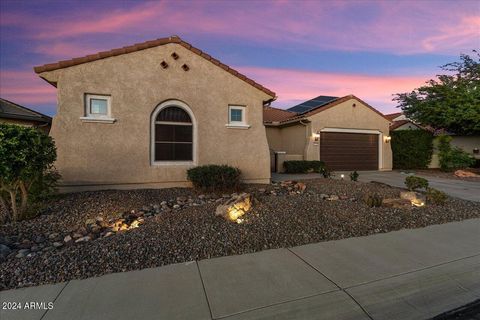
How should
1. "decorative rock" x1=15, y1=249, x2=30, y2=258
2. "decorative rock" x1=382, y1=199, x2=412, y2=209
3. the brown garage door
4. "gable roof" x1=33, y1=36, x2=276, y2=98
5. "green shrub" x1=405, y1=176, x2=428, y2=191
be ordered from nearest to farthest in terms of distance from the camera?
"decorative rock" x1=15, y1=249, x2=30, y2=258 < "decorative rock" x1=382, y1=199, x2=412, y2=209 < "gable roof" x1=33, y1=36, x2=276, y2=98 < "green shrub" x1=405, y1=176, x2=428, y2=191 < the brown garage door

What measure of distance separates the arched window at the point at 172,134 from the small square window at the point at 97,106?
1.41 metres

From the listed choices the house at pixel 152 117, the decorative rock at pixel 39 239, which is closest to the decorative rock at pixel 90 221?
the decorative rock at pixel 39 239

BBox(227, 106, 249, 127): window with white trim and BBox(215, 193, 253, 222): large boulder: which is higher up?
BBox(227, 106, 249, 127): window with white trim

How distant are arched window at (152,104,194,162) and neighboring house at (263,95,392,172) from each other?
7.66m

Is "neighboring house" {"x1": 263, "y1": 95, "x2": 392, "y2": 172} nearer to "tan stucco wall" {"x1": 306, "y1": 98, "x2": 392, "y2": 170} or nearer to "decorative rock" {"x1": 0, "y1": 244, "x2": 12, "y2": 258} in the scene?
"tan stucco wall" {"x1": 306, "y1": 98, "x2": 392, "y2": 170}

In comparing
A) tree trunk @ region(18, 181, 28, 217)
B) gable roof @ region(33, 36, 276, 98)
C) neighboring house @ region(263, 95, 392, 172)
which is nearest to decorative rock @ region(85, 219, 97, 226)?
tree trunk @ region(18, 181, 28, 217)

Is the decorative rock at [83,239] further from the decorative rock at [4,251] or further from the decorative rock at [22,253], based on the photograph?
the decorative rock at [4,251]

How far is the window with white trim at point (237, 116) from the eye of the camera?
383 inches

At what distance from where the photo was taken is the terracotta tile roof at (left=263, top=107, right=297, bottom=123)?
19484mm

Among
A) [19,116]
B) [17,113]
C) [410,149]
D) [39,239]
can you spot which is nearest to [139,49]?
[39,239]

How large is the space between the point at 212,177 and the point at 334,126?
11.1 metres

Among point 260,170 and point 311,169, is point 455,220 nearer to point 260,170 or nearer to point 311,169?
point 260,170

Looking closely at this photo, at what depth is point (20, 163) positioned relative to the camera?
5219 mm

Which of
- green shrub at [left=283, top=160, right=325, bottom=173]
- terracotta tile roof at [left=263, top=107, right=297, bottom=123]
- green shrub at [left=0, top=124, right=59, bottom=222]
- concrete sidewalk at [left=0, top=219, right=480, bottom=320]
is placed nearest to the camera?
concrete sidewalk at [left=0, top=219, right=480, bottom=320]
